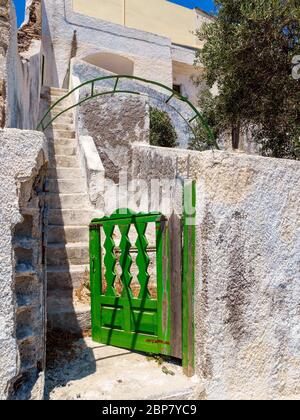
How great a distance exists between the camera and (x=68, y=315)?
12.8 ft

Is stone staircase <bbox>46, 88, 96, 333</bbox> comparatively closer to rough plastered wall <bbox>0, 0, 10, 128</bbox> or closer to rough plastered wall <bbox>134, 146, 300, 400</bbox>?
rough plastered wall <bbox>134, 146, 300, 400</bbox>

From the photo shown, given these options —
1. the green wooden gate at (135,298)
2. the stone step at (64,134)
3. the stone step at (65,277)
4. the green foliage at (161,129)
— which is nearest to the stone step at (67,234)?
the stone step at (65,277)

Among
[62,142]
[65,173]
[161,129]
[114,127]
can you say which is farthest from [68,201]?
[161,129]

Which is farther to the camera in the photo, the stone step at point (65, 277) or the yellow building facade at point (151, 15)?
the yellow building facade at point (151, 15)

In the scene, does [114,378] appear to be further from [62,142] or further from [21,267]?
[62,142]

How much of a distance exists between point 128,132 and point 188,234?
15.2 feet

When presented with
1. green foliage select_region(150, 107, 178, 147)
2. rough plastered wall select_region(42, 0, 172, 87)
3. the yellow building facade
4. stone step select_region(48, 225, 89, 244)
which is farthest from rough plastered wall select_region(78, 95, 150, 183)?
the yellow building facade

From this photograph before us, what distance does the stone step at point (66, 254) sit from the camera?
464 cm

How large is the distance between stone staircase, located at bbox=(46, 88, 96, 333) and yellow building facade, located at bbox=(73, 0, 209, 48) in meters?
11.8

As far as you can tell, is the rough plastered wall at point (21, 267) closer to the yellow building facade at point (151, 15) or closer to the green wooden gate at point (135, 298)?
the green wooden gate at point (135, 298)

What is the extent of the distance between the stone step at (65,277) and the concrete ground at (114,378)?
926 mm
